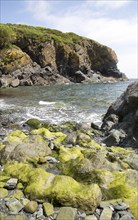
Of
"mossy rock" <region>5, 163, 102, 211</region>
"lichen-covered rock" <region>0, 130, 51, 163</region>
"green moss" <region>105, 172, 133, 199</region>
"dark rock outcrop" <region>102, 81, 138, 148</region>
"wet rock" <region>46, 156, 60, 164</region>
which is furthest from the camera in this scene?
"dark rock outcrop" <region>102, 81, 138, 148</region>

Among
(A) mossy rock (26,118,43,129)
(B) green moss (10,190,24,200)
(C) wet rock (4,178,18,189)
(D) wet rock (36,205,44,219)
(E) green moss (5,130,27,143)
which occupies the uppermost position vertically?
(E) green moss (5,130,27,143)

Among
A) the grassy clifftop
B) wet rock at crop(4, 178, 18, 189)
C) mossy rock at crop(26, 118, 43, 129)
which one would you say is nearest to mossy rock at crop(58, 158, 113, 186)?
wet rock at crop(4, 178, 18, 189)

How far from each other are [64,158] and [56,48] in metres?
110

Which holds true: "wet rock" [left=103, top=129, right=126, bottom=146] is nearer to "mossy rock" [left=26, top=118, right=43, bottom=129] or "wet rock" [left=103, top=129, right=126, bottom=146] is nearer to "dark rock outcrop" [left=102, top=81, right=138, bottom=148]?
"dark rock outcrop" [left=102, top=81, right=138, bottom=148]

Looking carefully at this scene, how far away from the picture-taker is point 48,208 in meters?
8.81

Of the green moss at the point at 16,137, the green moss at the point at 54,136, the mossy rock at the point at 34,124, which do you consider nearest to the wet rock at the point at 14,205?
the green moss at the point at 16,137

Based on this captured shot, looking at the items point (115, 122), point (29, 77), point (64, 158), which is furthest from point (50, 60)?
point (64, 158)

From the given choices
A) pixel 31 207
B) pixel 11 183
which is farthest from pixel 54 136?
pixel 31 207

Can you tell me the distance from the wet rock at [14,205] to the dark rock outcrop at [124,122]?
10.3 meters

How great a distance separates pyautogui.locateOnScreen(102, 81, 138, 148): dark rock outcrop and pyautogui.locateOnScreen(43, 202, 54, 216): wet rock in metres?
9.87

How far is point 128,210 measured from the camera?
8.84 metres

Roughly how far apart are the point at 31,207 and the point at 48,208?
569 millimetres

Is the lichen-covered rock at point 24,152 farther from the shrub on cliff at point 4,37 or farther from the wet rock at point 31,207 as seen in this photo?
the shrub on cliff at point 4,37

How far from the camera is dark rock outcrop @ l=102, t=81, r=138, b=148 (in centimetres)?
1856
